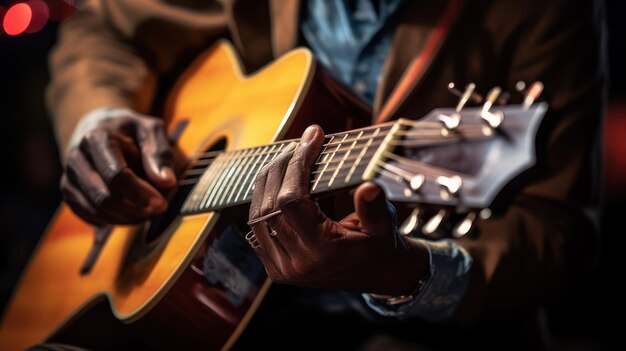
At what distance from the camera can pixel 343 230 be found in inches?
23.4

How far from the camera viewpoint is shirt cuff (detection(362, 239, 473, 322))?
76 centimetres

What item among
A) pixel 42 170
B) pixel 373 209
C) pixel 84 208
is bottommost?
pixel 42 170

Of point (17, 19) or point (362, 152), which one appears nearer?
point (362, 152)

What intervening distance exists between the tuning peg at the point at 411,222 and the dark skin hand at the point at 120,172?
1.07 feet

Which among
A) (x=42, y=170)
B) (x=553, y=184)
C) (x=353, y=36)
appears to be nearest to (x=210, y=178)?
(x=353, y=36)

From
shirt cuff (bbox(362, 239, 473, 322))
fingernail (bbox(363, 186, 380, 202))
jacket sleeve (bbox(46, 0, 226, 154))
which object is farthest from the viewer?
jacket sleeve (bbox(46, 0, 226, 154))

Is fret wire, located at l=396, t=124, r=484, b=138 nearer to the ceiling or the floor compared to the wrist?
nearer to the ceiling

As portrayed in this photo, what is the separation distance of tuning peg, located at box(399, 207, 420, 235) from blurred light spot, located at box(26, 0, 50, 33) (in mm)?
2567

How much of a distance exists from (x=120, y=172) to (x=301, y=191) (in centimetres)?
40

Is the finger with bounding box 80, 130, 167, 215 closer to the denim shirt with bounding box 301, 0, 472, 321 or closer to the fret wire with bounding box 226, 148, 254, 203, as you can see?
the fret wire with bounding box 226, 148, 254, 203

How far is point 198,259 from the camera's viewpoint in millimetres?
729

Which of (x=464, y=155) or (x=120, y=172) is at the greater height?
(x=464, y=155)

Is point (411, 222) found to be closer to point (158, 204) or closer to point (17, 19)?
point (158, 204)

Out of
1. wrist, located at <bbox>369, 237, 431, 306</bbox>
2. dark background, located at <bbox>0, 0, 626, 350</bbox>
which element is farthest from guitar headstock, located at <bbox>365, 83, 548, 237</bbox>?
dark background, located at <bbox>0, 0, 626, 350</bbox>
